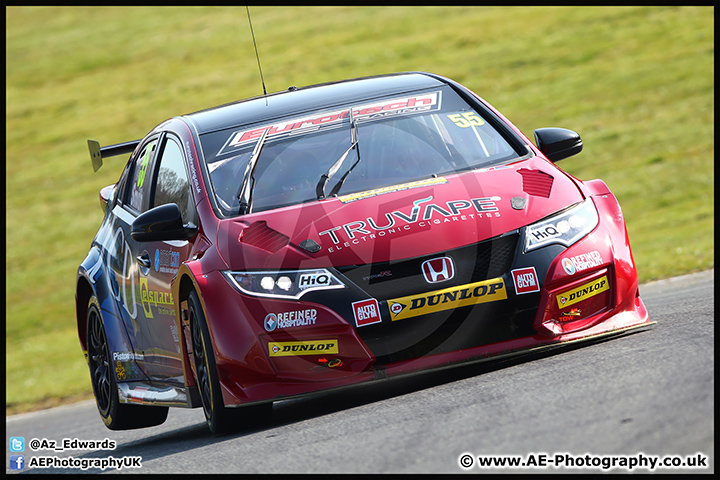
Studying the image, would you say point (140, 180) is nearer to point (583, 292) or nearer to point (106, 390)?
point (106, 390)

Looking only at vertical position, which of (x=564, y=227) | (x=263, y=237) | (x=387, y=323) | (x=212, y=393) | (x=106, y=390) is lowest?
(x=106, y=390)

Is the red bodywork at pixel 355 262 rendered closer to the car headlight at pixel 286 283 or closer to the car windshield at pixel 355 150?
the car headlight at pixel 286 283

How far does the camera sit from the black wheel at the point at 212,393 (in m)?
4.89

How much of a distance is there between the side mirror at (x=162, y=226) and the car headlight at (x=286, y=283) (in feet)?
2.26

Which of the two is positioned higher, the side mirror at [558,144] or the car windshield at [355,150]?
the car windshield at [355,150]

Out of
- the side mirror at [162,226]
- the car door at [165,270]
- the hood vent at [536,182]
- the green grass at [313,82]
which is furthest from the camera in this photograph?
the green grass at [313,82]

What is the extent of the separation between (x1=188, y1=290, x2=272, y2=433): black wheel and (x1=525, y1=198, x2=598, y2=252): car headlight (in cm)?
150

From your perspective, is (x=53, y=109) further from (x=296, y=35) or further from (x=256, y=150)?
(x=256, y=150)

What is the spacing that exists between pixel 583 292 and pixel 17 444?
544 cm

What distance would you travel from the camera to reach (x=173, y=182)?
6.01 meters

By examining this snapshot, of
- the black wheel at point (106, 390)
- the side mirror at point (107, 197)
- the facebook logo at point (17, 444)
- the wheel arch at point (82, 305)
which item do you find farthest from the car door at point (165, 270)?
the facebook logo at point (17, 444)

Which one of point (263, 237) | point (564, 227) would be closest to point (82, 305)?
point (263, 237)

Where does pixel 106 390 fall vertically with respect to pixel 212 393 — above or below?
below

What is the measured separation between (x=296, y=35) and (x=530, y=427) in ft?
121
